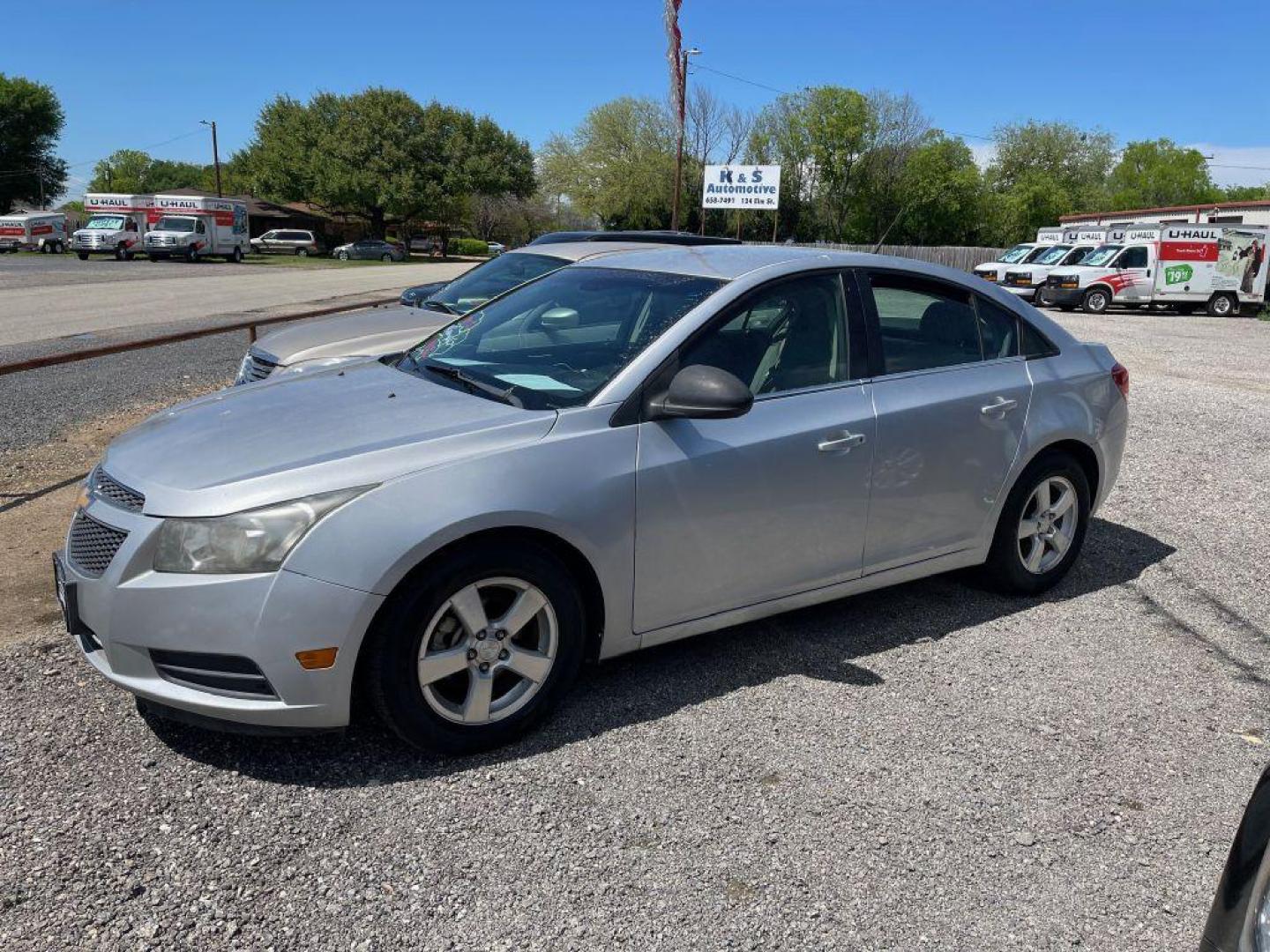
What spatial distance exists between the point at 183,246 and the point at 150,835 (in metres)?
47.4

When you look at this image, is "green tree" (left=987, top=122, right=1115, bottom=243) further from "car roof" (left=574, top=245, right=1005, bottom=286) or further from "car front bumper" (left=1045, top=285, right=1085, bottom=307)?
"car roof" (left=574, top=245, right=1005, bottom=286)

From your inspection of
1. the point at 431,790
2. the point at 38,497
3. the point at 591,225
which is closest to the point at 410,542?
the point at 431,790

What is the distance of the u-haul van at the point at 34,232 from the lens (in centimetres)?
4981

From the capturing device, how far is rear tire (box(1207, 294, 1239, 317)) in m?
29.4

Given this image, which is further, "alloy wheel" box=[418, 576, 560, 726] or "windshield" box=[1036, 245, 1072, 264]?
"windshield" box=[1036, 245, 1072, 264]

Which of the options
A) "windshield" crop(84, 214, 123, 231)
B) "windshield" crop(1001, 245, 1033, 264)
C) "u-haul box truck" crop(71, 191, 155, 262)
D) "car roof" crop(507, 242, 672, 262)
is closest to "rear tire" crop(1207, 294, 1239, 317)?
"windshield" crop(1001, 245, 1033, 264)

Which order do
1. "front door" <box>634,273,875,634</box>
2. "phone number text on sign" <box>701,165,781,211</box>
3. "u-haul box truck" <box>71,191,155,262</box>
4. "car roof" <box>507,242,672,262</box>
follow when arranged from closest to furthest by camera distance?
"front door" <box>634,273,875,634</box> < "car roof" <box>507,242,672,262</box> < "phone number text on sign" <box>701,165,781,211</box> < "u-haul box truck" <box>71,191,155,262</box>

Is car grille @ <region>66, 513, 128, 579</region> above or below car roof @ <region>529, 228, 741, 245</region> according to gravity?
below

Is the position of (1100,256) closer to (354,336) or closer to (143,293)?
(143,293)

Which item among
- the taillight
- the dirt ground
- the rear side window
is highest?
the rear side window

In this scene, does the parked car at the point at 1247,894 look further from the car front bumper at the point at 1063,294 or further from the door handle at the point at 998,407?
the car front bumper at the point at 1063,294

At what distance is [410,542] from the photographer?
3047mm

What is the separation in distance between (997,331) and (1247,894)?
335cm

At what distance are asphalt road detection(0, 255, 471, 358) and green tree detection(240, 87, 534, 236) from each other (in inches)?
980
